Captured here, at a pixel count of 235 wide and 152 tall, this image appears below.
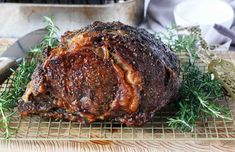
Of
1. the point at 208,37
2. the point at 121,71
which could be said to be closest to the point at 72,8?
the point at 208,37

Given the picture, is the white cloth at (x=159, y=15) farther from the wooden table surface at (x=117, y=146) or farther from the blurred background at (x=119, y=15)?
the wooden table surface at (x=117, y=146)

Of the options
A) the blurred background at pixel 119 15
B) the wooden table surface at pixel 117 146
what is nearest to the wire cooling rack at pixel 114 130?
the wooden table surface at pixel 117 146

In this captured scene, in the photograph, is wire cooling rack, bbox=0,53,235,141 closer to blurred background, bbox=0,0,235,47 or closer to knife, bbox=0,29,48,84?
knife, bbox=0,29,48,84

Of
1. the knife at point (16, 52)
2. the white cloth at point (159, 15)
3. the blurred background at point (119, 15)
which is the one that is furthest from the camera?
the white cloth at point (159, 15)

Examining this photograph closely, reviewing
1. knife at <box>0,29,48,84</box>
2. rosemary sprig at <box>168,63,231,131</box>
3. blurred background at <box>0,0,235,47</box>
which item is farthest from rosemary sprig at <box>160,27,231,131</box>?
knife at <box>0,29,48,84</box>

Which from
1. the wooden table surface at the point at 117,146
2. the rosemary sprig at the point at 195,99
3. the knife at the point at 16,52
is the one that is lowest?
the wooden table surface at the point at 117,146

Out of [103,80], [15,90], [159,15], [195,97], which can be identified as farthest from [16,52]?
[159,15]

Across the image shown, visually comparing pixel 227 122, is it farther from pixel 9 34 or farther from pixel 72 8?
pixel 9 34
